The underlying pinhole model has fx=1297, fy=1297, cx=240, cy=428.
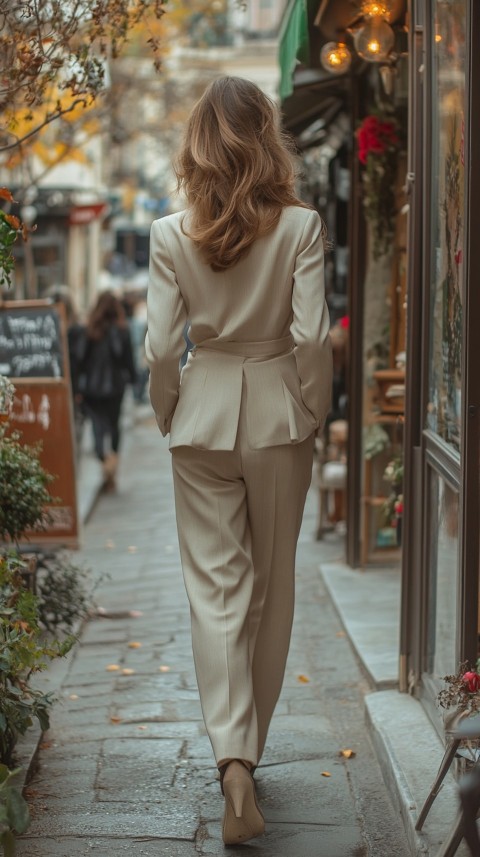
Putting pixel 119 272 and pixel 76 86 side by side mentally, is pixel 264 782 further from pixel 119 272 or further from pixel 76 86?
pixel 119 272

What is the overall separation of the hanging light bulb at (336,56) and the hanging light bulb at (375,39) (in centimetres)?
43

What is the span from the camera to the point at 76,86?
541 centimetres

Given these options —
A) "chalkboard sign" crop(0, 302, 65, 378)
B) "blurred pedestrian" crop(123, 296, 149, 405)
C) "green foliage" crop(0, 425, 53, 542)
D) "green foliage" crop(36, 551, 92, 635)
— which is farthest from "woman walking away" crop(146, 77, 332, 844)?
"blurred pedestrian" crop(123, 296, 149, 405)

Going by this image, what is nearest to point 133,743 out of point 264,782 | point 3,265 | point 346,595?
point 264,782

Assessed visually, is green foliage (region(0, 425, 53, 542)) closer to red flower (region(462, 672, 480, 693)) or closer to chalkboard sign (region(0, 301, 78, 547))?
red flower (region(462, 672, 480, 693))

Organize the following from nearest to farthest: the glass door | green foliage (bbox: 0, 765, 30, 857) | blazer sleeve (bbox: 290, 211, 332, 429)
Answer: green foliage (bbox: 0, 765, 30, 857) → blazer sleeve (bbox: 290, 211, 332, 429) → the glass door

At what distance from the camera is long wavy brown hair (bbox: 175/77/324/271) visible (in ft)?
13.0

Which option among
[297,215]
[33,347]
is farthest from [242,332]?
[33,347]

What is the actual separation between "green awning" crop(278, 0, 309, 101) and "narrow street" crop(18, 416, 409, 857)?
9.43ft

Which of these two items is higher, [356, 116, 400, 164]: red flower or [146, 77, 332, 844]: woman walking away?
[356, 116, 400, 164]: red flower

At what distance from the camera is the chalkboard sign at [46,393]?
832cm

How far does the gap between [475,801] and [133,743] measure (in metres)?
2.86

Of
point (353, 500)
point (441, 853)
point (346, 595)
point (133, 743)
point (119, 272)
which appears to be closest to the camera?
point (441, 853)

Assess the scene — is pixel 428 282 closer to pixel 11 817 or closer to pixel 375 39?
pixel 375 39
